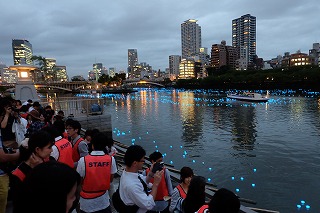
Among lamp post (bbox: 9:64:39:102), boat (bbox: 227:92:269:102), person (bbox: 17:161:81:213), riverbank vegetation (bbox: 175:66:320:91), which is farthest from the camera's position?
riverbank vegetation (bbox: 175:66:320:91)

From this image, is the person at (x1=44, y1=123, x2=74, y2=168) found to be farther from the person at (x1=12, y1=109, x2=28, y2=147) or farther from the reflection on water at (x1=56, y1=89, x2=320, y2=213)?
the reflection on water at (x1=56, y1=89, x2=320, y2=213)

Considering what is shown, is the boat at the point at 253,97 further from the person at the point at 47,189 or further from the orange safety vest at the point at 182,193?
the person at the point at 47,189

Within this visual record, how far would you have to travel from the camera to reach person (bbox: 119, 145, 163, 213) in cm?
319

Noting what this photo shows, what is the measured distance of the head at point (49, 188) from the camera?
4.85 ft

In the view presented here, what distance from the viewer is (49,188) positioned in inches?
59.2

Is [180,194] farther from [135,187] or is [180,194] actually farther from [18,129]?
[18,129]

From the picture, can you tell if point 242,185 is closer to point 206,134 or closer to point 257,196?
point 257,196

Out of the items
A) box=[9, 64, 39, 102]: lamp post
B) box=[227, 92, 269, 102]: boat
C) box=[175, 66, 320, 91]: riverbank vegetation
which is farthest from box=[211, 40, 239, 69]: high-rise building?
box=[9, 64, 39, 102]: lamp post

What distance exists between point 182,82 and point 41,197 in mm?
146738

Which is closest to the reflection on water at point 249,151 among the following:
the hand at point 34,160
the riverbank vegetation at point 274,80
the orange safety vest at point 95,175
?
the orange safety vest at point 95,175

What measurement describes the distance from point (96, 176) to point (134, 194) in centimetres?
89

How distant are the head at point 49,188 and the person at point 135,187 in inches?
65.6

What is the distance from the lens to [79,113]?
18.0 metres

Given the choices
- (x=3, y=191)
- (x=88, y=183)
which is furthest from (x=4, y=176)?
(x=88, y=183)
